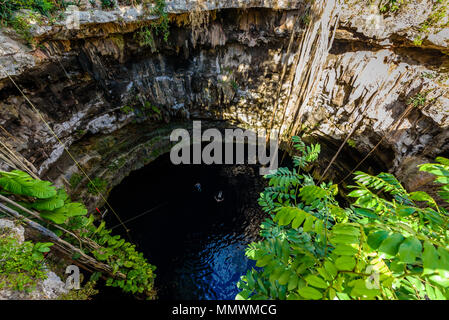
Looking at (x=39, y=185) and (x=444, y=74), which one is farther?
(x=444, y=74)

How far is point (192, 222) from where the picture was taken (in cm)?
748

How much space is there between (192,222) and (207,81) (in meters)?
6.64

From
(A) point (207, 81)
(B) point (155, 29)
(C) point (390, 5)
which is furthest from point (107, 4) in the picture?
(C) point (390, 5)

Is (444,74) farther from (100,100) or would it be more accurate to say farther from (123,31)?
(100,100)

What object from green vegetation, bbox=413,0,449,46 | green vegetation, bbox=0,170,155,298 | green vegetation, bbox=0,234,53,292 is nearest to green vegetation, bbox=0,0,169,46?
green vegetation, bbox=0,170,155,298

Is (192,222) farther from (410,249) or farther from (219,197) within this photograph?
(410,249)

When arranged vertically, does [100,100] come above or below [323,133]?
above

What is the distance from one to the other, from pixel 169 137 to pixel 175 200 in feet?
11.3

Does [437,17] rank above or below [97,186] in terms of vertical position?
above

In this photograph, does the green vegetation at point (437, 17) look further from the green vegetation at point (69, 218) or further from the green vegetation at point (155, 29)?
the green vegetation at point (69, 218)

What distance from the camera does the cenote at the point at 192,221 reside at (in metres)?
6.21

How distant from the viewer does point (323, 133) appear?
8.55 m

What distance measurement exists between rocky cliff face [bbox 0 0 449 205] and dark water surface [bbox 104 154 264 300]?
148 cm
